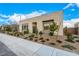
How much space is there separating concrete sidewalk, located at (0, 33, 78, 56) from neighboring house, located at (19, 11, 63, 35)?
1.13ft

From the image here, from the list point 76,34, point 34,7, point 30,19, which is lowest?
point 76,34

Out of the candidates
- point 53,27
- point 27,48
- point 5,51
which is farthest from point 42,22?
point 5,51

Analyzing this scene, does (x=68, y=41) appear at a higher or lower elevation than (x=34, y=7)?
lower

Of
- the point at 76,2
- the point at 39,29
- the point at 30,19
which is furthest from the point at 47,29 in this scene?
the point at 76,2

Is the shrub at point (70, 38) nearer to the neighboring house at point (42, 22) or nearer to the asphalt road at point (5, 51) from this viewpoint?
the neighboring house at point (42, 22)

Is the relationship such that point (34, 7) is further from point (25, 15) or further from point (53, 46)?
point (53, 46)

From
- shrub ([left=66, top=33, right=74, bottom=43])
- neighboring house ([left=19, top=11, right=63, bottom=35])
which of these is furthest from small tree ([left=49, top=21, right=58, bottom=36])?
shrub ([left=66, top=33, right=74, bottom=43])

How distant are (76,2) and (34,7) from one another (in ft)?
3.59

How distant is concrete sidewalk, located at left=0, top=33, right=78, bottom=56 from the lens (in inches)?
183

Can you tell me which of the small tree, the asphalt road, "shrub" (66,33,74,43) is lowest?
the asphalt road

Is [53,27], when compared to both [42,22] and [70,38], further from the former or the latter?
[70,38]

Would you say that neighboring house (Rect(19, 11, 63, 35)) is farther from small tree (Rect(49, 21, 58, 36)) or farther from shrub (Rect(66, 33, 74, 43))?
shrub (Rect(66, 33, 74, 43))

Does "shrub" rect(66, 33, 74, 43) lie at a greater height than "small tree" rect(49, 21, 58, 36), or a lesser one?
lesser

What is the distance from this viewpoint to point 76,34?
4.68 m
